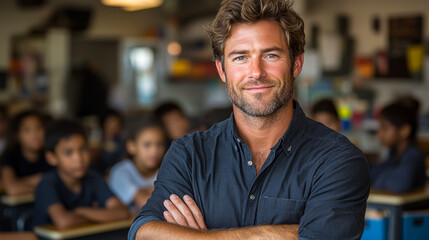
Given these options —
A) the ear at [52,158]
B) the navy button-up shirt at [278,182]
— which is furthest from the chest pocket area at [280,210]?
the ear at [52,158]

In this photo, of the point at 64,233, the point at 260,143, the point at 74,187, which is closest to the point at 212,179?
the point at 260,143

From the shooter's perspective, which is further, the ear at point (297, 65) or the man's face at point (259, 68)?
the ear at point (297, 65)

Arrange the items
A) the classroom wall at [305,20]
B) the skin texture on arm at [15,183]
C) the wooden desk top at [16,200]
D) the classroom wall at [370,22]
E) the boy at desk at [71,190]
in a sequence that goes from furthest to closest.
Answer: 1. the classroom wall at [305,20]
2. the classroom wall at [370,22]
3. the skin texture on arm at [15,183]
4. the wooden desk top at [16,200]
5. the boy at desk at [71,190]

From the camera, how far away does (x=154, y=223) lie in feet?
6.32

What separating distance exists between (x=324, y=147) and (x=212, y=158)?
364 mm

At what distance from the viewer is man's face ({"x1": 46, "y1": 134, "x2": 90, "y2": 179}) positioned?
11.8 feet

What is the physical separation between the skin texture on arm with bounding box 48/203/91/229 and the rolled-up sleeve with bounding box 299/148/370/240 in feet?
5.78

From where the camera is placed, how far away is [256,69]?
1889 millimetres

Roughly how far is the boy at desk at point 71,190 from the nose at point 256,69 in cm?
174

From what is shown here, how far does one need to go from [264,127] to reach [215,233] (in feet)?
1.29

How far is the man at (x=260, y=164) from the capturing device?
185cm

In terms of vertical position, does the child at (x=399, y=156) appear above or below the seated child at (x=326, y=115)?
below

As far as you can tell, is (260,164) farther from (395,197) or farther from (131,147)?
(131,147)

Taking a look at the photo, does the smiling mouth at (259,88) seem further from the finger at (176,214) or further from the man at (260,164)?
the finger at (176,214)
